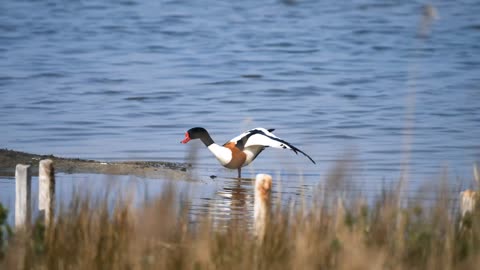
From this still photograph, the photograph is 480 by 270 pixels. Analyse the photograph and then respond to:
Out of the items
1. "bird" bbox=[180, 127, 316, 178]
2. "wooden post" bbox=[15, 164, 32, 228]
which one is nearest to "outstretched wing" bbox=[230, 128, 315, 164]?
"bird" bbox=[180, 127, 316, 178]

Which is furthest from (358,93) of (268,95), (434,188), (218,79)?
(434,188)

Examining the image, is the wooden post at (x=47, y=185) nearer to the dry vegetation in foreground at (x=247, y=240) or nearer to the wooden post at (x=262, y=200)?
the dry vegetation in foreground at (x=247, y=240)

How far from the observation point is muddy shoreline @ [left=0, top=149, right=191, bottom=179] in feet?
39.6

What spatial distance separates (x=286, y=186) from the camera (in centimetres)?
1175

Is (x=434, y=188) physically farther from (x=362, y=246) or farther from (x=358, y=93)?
(x=358, y=93)

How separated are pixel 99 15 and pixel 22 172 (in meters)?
31.0

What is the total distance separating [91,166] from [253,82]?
12.0 metres

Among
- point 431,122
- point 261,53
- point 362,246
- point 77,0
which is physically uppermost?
point 77,0

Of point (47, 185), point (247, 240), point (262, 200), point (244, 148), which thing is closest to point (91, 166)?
point (244, 148)

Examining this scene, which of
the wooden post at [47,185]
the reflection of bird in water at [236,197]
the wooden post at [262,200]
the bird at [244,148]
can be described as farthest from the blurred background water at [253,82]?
the wooden post at [47,185]

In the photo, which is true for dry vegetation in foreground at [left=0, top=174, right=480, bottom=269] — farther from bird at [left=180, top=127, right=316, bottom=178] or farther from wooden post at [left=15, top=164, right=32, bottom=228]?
bird at [left=180, top=127, right=316, bottom=178]

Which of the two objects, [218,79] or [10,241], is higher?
[218,79]

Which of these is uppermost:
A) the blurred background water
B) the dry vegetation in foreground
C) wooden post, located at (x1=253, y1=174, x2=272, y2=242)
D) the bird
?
the blurred background water

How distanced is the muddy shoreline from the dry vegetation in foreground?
17.0 ft
